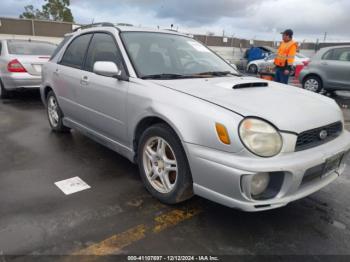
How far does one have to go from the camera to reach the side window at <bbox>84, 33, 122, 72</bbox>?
135 inches

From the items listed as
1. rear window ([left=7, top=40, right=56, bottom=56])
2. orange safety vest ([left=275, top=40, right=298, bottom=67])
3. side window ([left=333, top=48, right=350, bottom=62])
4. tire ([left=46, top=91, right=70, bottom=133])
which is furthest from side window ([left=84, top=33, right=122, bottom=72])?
side window ([left=333, top=48, right=350, bottom=62])

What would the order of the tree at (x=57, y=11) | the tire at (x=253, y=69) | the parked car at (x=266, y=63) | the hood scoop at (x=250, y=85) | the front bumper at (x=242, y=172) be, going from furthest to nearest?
the tree at (x=57, y=11) < the tire at (x=253, y=69) < the parked car at (x=266, y=63) < the hood scoop at (x=250, y=85) < the front bumper at (x=242, y=172)

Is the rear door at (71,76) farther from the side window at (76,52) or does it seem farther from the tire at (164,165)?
the tire at (164,165)

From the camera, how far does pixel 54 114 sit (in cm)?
499

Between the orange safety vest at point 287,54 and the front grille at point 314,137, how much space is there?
17.5ft

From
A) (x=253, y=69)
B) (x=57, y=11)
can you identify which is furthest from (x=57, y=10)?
(x=253, y=69)

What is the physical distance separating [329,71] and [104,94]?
26.5 ft

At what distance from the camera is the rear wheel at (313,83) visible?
9672 mm

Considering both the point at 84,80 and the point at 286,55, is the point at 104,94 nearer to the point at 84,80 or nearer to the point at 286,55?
the point at 84,80

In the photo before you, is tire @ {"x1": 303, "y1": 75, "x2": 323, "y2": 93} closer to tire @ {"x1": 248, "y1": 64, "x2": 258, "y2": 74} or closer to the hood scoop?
the hood scoop

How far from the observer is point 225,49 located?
2353 centimetres

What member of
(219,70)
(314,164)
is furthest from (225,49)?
(314,164)

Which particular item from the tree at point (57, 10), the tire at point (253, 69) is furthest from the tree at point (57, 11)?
the tire at point (253, 69)

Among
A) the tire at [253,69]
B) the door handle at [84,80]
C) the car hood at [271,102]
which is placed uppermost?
the car hood at [271,102]
